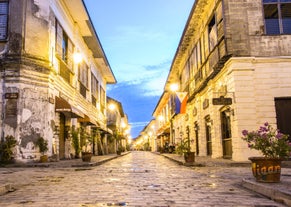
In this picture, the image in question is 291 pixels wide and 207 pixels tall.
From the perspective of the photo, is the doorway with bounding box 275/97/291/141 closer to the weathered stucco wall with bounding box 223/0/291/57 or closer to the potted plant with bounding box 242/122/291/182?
the weathered stucco wall with bounding box 223/0/291/57

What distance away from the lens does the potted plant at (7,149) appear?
46.2 feet

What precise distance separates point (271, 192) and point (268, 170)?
1.19 meters

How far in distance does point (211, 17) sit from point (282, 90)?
5.73 meters

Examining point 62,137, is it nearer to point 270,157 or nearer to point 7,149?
point 7,149

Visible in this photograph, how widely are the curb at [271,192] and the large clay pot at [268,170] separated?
303mm

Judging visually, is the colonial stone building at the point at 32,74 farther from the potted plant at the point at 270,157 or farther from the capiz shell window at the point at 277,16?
the potted plant at the point at 270,157

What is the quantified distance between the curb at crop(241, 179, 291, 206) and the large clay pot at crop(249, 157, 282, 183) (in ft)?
1.00

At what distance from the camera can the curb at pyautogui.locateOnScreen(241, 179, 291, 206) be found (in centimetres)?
528

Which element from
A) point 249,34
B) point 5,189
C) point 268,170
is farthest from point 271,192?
point 249,34

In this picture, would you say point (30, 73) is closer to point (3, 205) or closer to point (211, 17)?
point (211, 17)

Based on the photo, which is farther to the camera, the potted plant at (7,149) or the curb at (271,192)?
the potted plant at (7,149)

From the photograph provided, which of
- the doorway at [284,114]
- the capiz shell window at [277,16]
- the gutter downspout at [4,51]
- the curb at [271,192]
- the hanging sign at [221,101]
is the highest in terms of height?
the capiz shell window at [277,16]

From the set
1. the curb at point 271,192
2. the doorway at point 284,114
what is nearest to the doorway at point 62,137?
the doorway at point 284,114

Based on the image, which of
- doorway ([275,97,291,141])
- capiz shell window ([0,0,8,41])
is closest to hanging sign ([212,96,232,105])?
doorway ([275,97,291,141])
